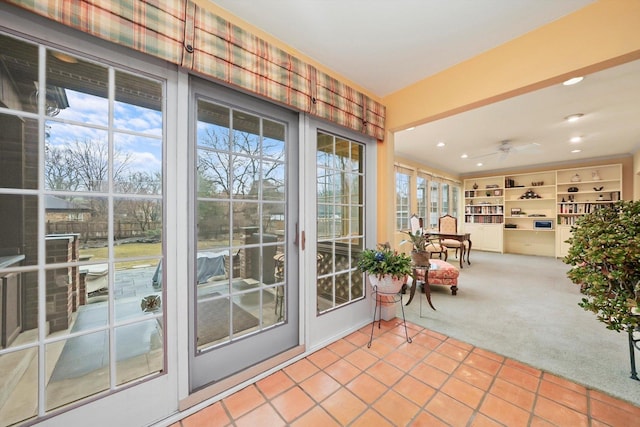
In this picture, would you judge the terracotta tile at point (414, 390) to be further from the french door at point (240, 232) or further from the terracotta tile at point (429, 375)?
the french door at point (240, 232)

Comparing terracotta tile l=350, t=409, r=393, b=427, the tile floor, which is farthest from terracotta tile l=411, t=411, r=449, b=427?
terracotta tile l=350, t=409, r=393, b=427

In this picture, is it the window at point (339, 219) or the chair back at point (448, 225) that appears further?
the chair back at point (448, 225)

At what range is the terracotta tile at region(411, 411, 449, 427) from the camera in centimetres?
134

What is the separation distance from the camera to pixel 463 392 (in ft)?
5.19

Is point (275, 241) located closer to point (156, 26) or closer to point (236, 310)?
point (236, 310)

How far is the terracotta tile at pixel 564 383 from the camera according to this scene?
5.26 feet

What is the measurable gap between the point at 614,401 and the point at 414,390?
1219mm

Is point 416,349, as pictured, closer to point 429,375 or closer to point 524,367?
point 429,375

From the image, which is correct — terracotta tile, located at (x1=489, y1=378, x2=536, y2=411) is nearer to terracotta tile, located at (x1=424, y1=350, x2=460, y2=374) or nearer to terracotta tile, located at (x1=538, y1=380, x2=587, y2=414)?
terracotta tile, located at (x1=538, y1=380, x2=587, y2=414)

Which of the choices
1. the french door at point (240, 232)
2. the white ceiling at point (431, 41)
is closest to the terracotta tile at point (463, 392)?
the french door at point (240, 232)

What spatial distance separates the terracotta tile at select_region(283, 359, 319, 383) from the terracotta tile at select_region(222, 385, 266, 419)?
0.27m

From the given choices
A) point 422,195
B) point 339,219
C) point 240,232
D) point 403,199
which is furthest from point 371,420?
point 422,195

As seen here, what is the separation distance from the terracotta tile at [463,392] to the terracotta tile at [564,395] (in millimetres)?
416

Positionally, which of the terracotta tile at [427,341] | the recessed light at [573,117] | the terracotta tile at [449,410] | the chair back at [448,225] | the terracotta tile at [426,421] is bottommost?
the terracotta tile at [426,421]
